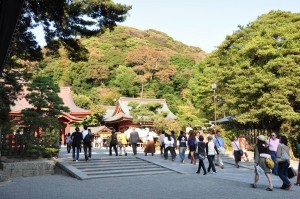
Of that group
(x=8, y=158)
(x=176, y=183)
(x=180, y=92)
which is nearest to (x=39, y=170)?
(x=8, y=158)

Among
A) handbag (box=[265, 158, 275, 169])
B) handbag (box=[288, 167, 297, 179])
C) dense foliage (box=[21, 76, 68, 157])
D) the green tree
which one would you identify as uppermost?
the green tree

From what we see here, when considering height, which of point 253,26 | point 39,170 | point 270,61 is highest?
point 253,26

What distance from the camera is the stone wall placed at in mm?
11508

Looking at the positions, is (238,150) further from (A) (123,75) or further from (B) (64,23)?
(A) (123,75)

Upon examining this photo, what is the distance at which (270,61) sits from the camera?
19.0m

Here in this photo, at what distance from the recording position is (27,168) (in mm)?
11812

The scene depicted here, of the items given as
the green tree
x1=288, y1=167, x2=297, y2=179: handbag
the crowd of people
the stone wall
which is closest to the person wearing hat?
the crowd of people

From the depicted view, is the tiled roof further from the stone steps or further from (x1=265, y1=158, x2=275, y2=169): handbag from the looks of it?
(x1=265, y1=158, x2=275, y2=169): handbag

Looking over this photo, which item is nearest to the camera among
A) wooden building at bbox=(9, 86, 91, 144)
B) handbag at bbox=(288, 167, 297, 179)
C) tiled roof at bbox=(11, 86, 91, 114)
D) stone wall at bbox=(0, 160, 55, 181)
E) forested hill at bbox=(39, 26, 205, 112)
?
handbag at bbox=(288, 167, 297, 179)

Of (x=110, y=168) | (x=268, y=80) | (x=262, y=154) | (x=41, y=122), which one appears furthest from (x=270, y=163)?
(x=268, y=80)

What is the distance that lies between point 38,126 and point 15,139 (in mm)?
1111

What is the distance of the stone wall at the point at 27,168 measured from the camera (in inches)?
453

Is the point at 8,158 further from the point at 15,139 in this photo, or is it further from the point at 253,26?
the point at 253,26

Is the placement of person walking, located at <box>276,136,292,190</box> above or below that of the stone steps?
above
